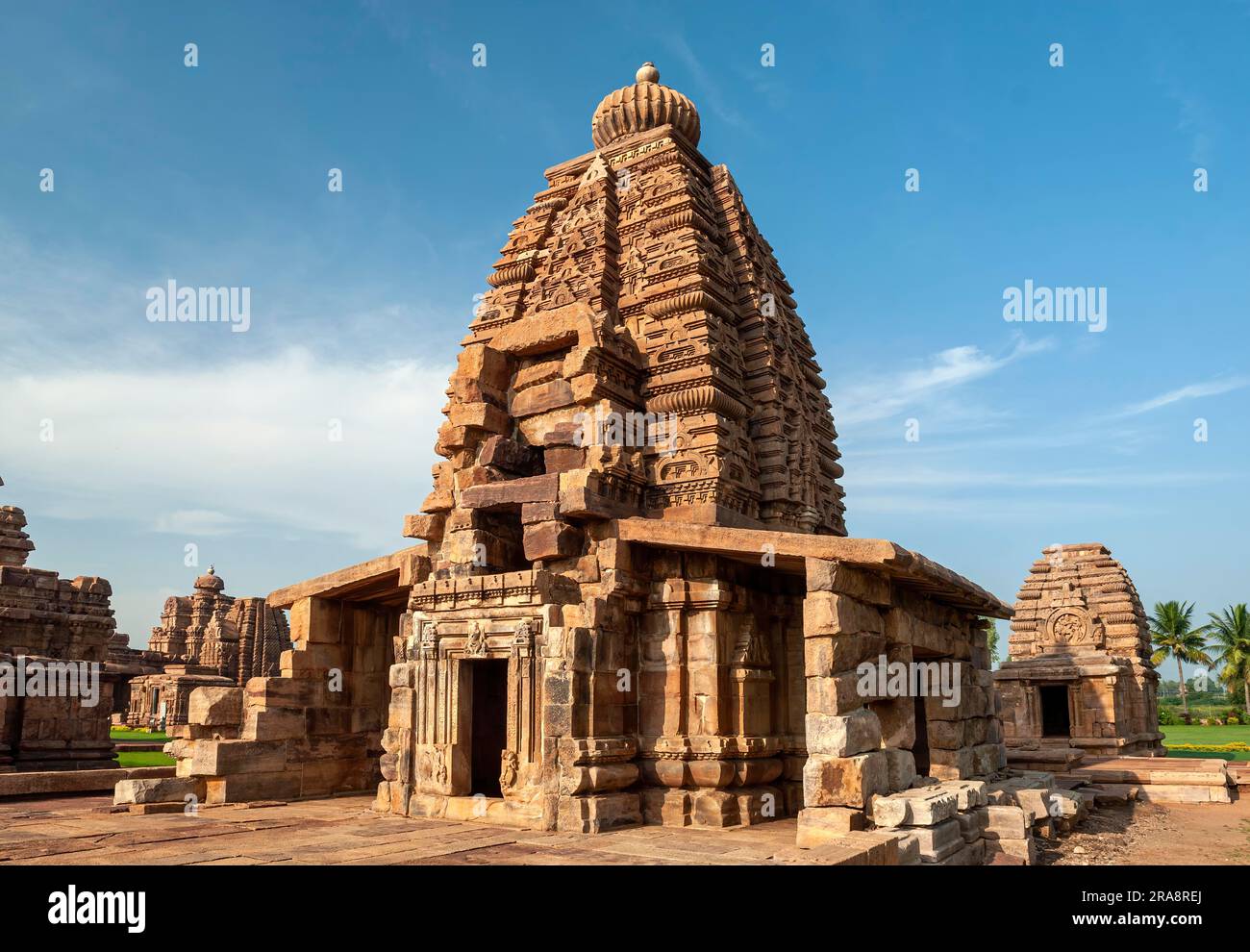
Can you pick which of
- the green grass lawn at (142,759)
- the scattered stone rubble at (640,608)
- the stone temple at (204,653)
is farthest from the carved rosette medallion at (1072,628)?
the stone temple at (204,653)

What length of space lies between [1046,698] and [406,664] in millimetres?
23470

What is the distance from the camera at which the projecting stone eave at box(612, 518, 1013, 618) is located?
9.91m

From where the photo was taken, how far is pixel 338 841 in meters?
9.91

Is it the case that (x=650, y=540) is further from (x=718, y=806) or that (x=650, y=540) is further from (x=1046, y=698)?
(x=1046, y=698)

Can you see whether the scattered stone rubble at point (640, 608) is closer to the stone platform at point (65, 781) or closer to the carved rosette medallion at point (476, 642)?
the carved rosette medallion at point (476, 642)

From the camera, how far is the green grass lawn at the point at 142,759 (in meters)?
23.6

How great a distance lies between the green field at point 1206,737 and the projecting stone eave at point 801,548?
83.1ft

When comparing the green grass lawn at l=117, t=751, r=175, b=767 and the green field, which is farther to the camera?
the green field

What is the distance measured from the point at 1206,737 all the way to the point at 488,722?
40.5 meters

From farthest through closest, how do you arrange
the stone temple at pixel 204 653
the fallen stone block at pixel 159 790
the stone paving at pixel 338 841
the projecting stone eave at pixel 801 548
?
the stone temple at pixel 204 653, the fallen stone block at pixel 159 790, the projecting stone eave at pixel 801 548, the stone paving at pixel 338 841

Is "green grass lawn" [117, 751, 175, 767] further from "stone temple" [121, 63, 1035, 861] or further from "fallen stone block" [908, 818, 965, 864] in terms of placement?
"fallen stone block" [908, 818, 965, 864]

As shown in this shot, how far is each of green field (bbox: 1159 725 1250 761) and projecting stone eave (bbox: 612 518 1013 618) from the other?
2533cm

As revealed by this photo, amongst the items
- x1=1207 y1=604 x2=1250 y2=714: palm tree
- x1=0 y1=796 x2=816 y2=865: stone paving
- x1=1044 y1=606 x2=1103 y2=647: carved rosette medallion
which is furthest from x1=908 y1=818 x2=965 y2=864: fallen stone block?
x1=1207 y1=604 x2=1250 y2=714: palm tree
